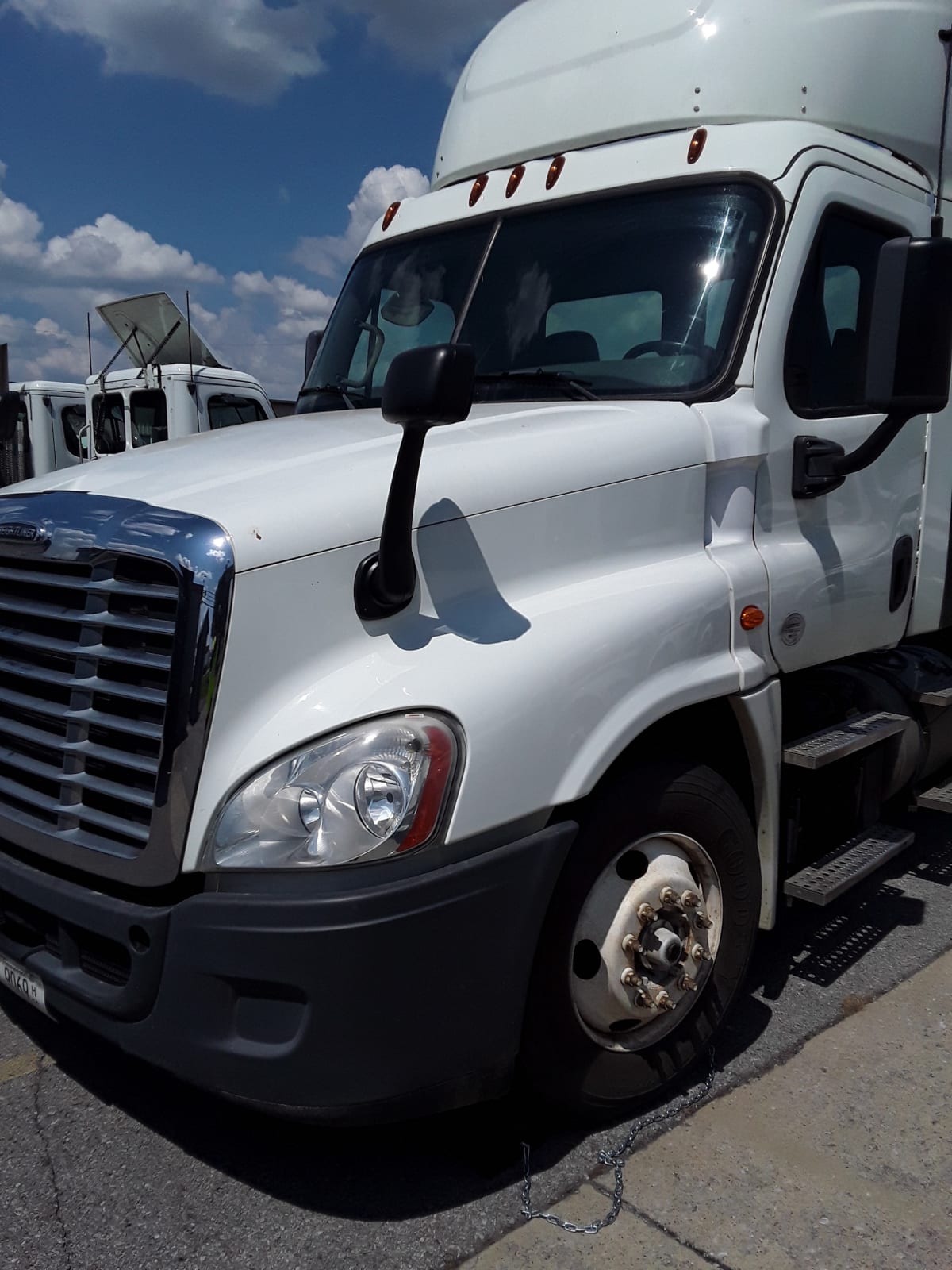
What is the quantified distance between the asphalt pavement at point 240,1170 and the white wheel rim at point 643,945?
1.02ft

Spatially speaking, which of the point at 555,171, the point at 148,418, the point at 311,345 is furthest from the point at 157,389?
the point at 555,171

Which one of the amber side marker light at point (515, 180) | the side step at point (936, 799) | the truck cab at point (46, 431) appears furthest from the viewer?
the truck cab at point (46, 431)

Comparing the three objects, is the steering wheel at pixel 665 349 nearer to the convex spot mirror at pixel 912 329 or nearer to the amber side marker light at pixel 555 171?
the convex spot mirror at pixel 912 329

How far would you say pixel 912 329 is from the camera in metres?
3.25

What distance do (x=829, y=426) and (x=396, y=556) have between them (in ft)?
5.66

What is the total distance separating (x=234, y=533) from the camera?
97.1 inches

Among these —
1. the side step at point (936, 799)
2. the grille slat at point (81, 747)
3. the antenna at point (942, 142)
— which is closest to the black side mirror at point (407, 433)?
the grille slat at point (81, 747)

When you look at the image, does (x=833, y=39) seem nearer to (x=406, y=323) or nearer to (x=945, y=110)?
(x=945, y=110)

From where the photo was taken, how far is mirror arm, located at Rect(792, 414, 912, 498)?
346 centimetres

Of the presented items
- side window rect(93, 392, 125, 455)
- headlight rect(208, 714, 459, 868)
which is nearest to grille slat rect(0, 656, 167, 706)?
headlight rect(208, 714, 459, 868)

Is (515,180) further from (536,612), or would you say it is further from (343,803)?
(343,803)

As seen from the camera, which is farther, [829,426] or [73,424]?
[73,424]

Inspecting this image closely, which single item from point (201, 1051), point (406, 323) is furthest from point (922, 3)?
point (201, 1051)

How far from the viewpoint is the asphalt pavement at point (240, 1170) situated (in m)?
2.60
